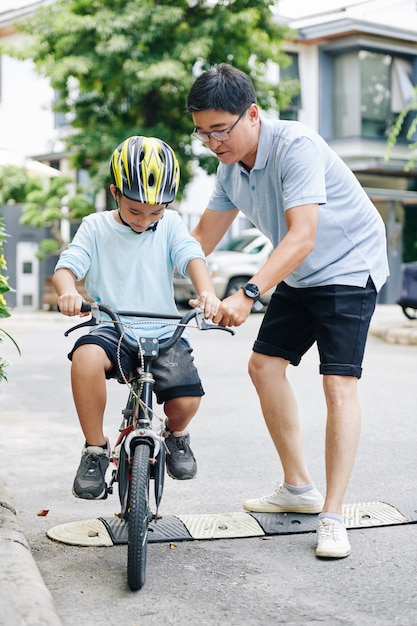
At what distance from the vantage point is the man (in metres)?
4.04

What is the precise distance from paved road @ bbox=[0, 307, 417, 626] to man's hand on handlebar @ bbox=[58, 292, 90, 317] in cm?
100

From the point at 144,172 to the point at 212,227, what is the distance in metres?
0.96

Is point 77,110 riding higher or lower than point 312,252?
higher

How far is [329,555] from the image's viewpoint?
4.05m

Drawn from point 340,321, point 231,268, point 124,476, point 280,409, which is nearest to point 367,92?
point 231,268

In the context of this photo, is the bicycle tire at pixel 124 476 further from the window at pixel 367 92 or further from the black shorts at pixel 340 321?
the window at pixel 367 92

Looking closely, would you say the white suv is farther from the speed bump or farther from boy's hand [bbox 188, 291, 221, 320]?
boy's hand [bbox 188, 291, 221, 320]

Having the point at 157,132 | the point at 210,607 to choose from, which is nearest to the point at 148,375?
the point at 210,607

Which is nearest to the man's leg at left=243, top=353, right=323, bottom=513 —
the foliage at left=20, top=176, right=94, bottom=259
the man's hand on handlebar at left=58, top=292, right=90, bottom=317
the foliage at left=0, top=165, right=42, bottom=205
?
the man's hand on handlebar at left=58, top=292, right=90, bottom=317

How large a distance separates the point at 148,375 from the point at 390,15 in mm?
30197

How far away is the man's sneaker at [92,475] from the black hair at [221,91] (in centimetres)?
141

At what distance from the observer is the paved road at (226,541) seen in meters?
3.50

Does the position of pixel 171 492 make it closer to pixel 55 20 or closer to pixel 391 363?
pixel 391 363

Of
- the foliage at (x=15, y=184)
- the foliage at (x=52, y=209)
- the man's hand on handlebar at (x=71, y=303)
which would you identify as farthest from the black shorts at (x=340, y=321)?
the foliage at (x=15, y=184)
